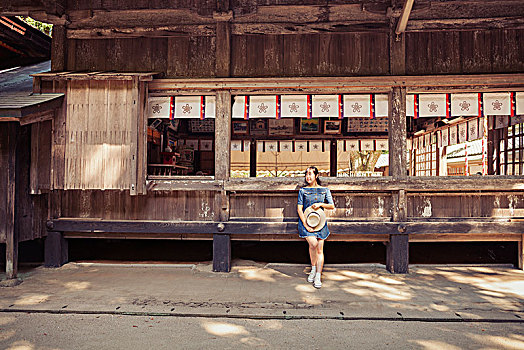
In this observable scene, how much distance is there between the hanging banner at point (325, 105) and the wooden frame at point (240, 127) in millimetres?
6217

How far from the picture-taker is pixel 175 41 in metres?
7.60

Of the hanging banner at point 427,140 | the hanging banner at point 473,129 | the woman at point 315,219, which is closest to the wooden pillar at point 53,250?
the woman at point 315,219

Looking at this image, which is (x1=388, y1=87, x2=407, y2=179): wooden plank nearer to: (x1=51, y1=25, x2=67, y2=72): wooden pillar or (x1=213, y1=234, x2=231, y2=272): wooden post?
(x1=213, y1=234, x2=231, y2=272): wooden post

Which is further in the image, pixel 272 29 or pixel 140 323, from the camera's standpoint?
pixel 272 29

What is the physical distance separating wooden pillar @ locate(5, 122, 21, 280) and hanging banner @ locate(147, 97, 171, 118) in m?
2.46

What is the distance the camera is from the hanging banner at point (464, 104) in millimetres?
7184

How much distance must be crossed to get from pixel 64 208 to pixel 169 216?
7.74 ft

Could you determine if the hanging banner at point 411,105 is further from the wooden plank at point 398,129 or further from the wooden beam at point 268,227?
the wooden beam at point 268,227

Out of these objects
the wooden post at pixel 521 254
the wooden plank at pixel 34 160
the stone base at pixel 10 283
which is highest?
the wooden plank at pixel 34 160

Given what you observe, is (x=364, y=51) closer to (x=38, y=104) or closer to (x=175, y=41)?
(x=175, y=41)

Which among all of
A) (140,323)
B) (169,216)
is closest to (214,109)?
(169,216)

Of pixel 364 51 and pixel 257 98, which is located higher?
pixel 364 51

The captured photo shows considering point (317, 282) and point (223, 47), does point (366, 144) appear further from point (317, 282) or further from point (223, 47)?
point (317, 282)

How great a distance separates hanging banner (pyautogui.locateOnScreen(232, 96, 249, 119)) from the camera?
7496 millimetres
